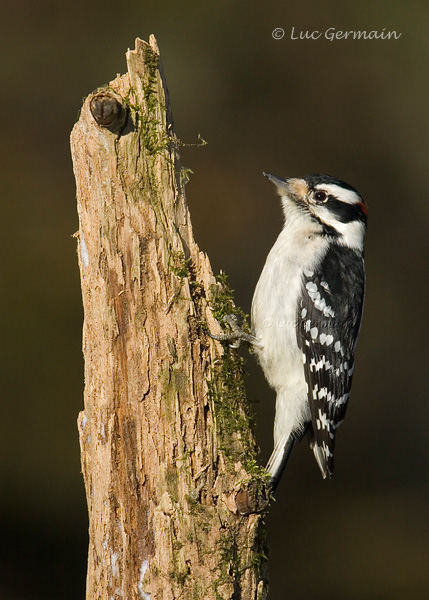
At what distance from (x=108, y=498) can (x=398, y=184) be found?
257 inches

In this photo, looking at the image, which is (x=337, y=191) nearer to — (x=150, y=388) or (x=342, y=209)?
(x=342, y=209)

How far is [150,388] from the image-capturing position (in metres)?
2.73

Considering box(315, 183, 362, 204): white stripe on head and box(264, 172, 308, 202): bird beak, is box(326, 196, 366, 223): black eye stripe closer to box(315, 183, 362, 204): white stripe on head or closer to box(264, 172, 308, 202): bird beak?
box(315, 183, 362, 204): white stripe on head

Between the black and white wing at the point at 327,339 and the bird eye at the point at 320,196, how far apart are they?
0.27 metres

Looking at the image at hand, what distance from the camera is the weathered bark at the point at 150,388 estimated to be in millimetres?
2664

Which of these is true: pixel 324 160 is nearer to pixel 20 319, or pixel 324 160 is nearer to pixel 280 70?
pixel 280 70

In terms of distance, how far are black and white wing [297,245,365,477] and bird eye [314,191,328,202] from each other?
27 centimetres

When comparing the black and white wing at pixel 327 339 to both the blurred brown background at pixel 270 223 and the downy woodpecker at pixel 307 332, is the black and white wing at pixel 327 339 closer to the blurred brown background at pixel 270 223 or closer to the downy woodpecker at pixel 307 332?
the downy woodpecker at pixel 307 332

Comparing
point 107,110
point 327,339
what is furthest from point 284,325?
point 107,110

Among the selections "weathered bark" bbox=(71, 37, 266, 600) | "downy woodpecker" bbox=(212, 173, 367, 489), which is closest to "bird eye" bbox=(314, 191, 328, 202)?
"downy woodpecker" bbox=(212, 173, 367, 489)

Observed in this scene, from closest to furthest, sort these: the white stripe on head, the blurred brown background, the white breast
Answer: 1. the white breast
2. the white stripe on head
3. the blurred brown background

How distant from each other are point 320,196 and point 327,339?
783 mm

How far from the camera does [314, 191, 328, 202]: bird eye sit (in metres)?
3.75

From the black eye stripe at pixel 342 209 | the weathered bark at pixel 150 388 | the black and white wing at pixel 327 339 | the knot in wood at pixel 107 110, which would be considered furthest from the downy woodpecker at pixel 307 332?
the knot in wood at pixel 107 110
